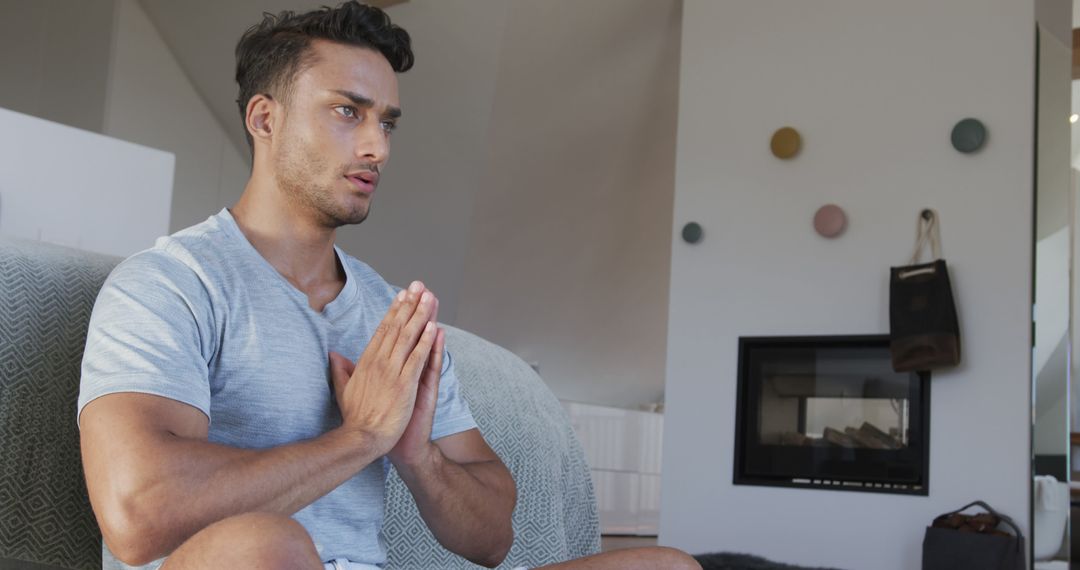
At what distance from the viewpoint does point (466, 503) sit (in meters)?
1.44

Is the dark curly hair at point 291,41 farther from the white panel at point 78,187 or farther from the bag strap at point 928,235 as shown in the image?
the bag strap at point 928,235

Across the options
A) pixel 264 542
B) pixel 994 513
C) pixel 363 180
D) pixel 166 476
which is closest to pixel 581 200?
pixel 994 513

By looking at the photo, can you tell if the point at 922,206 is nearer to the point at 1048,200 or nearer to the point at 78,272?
the point at 1048,200

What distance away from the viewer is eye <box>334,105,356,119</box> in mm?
1470

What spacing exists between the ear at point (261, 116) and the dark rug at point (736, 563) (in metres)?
2.70

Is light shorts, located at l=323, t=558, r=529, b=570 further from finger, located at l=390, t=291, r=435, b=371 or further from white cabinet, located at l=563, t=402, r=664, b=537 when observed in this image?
white cabinet, located at l=563, t=402, r=664, b=537

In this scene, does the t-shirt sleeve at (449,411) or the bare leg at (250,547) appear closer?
the bare leg at (250,547)

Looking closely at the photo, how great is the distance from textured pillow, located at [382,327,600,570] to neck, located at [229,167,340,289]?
39 cm

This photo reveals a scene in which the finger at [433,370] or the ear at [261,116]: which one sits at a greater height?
the ear at [261,116]

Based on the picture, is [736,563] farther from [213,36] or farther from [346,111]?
[213,36]

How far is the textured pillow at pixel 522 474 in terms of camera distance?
168 cm

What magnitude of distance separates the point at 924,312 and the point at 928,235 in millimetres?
341

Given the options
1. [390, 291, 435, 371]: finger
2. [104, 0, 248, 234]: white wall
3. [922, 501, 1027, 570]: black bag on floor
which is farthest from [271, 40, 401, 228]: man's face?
[104, 0, 248, 234]: white wall

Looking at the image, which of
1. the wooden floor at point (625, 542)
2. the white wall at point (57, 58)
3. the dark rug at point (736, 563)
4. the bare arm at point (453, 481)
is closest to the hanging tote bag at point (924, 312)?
the dark rug at point (736, 563)
